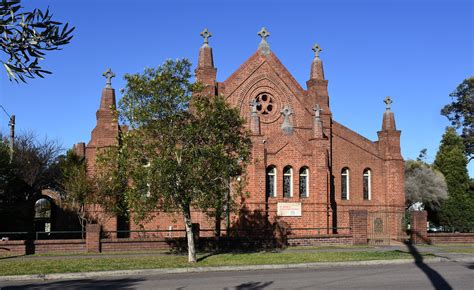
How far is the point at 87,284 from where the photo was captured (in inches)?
541

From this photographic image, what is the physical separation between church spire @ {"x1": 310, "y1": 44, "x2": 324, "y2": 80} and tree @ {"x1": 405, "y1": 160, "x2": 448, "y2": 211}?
51.0 feet

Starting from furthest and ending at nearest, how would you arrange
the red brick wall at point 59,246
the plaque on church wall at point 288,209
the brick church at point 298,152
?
the plaque on church wall at point 288,209 < the brick church at point 298,152 < the red brick wall at point 59,246

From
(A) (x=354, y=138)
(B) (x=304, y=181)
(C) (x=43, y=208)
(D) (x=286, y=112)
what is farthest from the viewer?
(C) (x=43, y=208)

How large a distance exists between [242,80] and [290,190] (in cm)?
722

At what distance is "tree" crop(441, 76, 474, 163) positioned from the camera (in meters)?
61.1

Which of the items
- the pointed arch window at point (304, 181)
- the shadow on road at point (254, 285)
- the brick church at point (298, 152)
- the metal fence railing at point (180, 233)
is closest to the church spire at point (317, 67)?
the brick church at point (298, 152)

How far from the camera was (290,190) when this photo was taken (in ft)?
100

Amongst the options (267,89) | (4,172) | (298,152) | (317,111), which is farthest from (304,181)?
(4,172)

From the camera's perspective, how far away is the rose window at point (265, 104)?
32.8 m

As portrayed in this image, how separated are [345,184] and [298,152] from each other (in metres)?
5.36

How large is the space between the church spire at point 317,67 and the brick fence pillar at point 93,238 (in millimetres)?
17504

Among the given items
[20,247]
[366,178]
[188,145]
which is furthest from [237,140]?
[366,178]

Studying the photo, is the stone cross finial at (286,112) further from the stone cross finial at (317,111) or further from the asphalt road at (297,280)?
the asphalt road at (297,280)

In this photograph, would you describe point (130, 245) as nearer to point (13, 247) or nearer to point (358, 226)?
point (13, 247)
